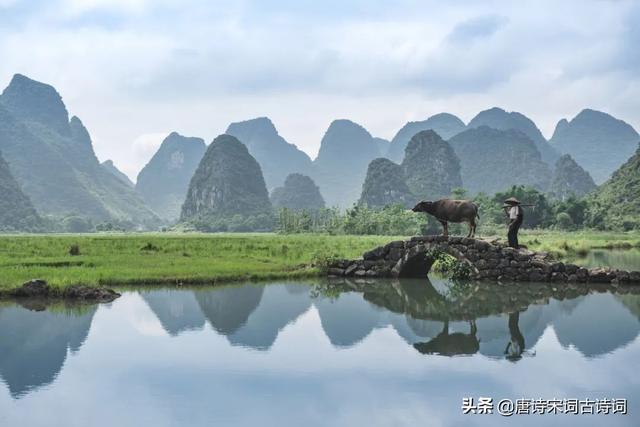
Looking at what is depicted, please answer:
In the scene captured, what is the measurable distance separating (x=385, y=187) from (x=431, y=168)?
1453 centimetres

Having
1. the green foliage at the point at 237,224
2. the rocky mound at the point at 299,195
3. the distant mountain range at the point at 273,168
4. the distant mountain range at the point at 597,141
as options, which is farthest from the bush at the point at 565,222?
the distant mountain range at the point at 597,141

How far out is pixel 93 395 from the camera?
5996 mm

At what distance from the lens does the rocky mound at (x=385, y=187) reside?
96.0 meters

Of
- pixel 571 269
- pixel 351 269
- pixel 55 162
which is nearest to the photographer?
pixel 571 269

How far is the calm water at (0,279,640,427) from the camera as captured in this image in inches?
217

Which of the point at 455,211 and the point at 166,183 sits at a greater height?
the point at 166,183

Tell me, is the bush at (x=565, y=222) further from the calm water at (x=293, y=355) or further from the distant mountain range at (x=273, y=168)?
the distant mountain range at (x=273, y=168)

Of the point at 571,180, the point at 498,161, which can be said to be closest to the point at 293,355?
the point at 571,180

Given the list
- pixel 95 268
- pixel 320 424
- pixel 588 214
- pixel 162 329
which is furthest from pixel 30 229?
pixel 320 424

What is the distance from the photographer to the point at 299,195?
120 metres

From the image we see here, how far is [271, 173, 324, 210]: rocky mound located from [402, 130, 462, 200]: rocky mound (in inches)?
796

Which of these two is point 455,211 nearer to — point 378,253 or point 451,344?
point 378,253

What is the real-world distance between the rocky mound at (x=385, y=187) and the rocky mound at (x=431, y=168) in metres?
6.35

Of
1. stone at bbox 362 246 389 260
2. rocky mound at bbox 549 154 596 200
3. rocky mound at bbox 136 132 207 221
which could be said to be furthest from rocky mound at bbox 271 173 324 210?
stone at bbox 362 246 389 260
